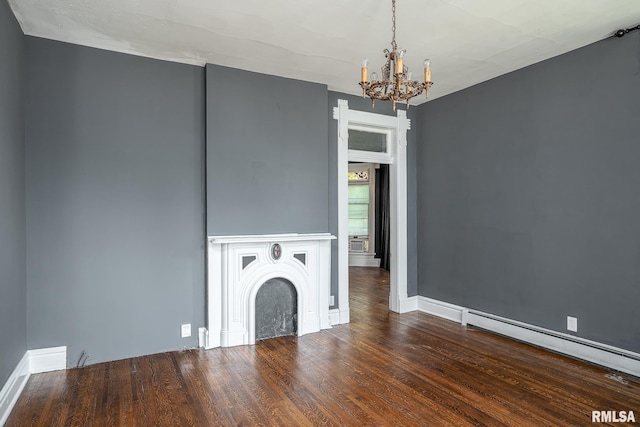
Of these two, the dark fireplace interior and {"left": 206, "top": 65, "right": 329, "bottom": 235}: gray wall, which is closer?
{"left": 206, "top": 65, "right": 329, "bottom": 235}: gray wall

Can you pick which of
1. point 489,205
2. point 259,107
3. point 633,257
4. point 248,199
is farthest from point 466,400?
point 259,107

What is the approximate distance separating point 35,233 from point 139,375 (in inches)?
61.8

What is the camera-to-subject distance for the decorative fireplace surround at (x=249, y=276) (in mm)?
4094

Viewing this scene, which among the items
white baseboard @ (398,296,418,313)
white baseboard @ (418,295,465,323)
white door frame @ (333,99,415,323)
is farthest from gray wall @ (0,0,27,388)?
white baseboard @ (418,295,465,323)

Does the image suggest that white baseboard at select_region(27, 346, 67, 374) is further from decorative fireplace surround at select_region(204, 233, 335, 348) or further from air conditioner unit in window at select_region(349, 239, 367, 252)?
air conditioner unit in window at select_region(349, 239, 367, 252)

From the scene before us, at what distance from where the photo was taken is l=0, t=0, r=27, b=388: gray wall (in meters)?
2.76

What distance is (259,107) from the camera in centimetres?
439

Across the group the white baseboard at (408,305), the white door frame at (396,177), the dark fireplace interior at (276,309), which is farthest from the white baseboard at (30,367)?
the white baseboard at (408,305)

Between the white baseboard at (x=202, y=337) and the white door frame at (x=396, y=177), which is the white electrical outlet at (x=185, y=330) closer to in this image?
the white baseboard at (x=202, y=337)

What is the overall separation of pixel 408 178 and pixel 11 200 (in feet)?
15.0

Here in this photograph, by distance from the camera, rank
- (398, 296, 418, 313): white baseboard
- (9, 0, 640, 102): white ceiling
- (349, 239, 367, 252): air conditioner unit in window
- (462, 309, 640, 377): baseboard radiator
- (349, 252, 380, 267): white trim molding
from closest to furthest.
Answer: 1. (9, 0, 640, 102): white ceiling
2. (462, 309, 640, 377): baseboard radiator
3. (398, 296, 418, 313): white baseboard
4. (349, 252, 380, 267): white trim molding
5. (349, 239, 367, 252): air conditioner unit in window

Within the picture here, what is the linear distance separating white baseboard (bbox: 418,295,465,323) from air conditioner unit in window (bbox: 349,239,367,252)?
4109 millimetres

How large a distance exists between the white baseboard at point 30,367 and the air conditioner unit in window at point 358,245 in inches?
278

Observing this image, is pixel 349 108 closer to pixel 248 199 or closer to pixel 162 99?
pixel 248 199
